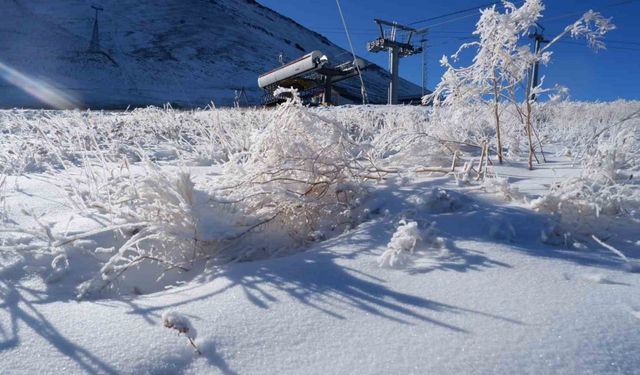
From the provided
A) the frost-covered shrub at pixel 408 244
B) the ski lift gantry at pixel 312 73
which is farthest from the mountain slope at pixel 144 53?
the frost-covered shrub at pixel 408 244

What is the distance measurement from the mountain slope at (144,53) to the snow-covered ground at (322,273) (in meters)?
26.0

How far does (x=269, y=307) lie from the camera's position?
1.07m

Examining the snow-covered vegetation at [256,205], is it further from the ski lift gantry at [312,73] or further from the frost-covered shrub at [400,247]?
the ski lift gantry at [312,73]

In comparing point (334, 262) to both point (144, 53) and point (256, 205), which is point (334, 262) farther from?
point (144, 53)

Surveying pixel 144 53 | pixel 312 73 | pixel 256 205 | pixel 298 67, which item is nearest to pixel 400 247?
pixel 256 205

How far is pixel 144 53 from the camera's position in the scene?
1532 inches

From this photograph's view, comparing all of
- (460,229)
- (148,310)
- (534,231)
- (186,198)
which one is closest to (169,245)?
(186,198)

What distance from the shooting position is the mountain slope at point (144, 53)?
30562 mm

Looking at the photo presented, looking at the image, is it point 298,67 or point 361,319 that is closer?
point 361,319

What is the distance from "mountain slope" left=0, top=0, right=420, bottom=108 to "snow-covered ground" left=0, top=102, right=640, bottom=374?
26000 millimetres

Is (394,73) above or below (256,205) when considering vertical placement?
above

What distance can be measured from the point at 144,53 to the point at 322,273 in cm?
4304

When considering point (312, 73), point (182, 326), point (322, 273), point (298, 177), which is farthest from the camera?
point (312, 73)

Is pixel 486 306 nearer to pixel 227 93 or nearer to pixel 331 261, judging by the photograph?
pixel 331 261
